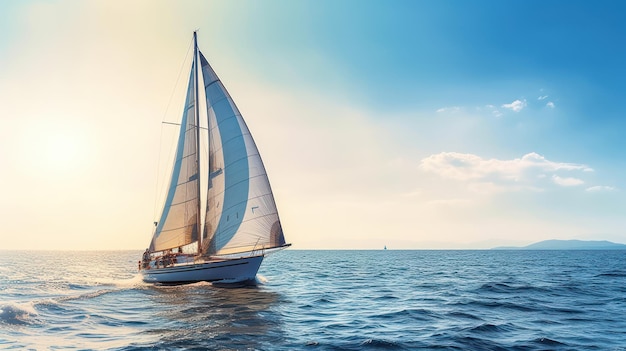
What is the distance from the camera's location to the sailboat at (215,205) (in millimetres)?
30266

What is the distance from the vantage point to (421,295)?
A: 91.2ft

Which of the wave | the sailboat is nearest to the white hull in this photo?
the sailboat

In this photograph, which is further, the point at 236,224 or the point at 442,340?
the point at 236,224

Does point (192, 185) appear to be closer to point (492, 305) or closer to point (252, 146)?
point (252, 146)

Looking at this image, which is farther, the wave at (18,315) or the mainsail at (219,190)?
the mainsail at (219,190)

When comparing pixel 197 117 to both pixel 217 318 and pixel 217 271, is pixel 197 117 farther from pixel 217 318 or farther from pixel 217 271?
pixel 217 318

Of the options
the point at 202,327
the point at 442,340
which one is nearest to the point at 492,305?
the point at 442,340

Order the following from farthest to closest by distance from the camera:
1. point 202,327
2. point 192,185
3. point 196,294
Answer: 1. point 192,185
2. point 196,294
3. point 202,327

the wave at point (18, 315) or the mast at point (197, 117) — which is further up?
the mast at point (197, 117)

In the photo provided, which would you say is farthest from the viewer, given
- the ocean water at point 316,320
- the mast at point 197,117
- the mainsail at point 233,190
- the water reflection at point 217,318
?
the mast at point 197,117

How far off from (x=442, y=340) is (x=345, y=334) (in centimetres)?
373

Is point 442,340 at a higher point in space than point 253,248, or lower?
lower

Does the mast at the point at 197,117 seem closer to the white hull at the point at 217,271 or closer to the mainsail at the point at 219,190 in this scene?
the mainsail at the point at 219,190

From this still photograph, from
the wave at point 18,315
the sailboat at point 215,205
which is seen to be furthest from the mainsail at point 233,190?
the wave at point 18,315
